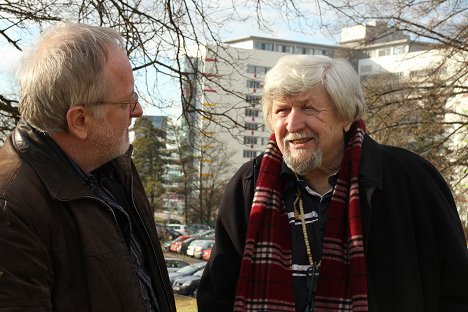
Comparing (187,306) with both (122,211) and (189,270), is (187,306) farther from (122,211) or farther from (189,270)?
(189,270)

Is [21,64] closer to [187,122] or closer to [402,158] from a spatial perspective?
[402,158]

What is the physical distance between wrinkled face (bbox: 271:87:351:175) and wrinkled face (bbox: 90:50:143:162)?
77cm

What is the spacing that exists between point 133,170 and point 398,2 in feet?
29.6

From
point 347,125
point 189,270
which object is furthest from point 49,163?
point 189,270

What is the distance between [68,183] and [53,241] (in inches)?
7.8

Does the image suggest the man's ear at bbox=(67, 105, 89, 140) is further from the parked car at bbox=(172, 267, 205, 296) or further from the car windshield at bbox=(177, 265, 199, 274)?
the car windshield at bbox=(177, 265, 199, 274)

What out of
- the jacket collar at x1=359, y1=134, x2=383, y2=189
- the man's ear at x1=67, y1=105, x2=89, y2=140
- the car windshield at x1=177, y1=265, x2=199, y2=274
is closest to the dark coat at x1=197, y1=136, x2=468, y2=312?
the jacket collar at x1=359, y1=134, x2=383, y2=189

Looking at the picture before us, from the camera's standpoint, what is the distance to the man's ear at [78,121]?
6.43 ft

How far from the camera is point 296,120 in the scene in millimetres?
2576

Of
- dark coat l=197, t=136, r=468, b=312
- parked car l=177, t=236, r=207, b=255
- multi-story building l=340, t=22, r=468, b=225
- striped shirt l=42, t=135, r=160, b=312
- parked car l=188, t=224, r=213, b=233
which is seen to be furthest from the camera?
parked car l=188, t=224, r=213, b=233

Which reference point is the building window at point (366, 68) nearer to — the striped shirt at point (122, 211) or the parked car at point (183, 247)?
the parked car at point (183, 247)

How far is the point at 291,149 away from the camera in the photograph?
8.64 ft

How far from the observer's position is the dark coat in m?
2.43

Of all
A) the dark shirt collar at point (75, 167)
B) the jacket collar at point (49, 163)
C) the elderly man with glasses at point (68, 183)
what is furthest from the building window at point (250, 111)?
the jacket collar at point (49, 163)
